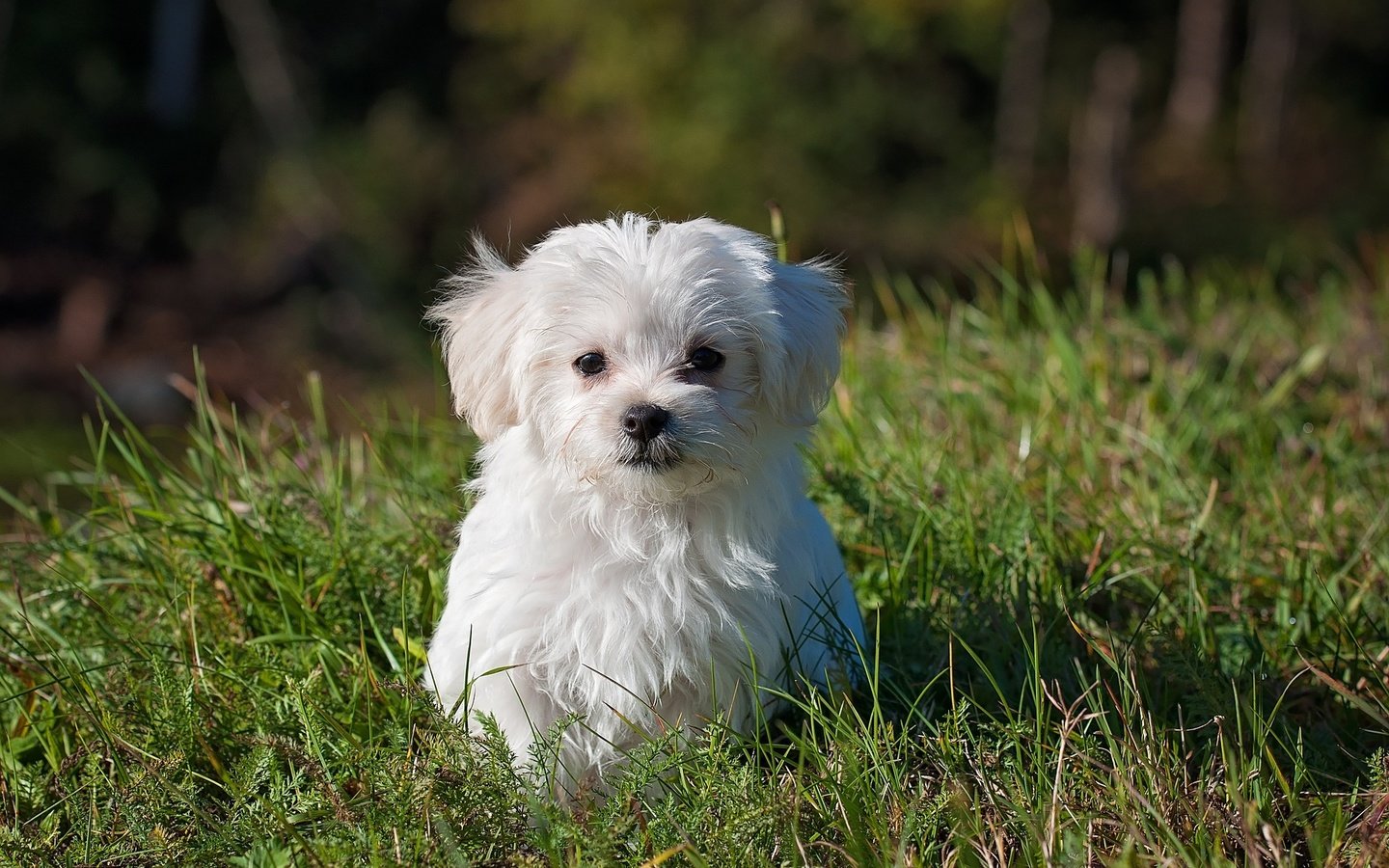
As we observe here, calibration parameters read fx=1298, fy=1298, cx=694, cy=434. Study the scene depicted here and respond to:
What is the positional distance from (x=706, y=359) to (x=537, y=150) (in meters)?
16.8

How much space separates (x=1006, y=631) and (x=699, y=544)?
3.15 feet

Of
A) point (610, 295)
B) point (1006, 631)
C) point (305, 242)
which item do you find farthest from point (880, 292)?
point (305, 242)

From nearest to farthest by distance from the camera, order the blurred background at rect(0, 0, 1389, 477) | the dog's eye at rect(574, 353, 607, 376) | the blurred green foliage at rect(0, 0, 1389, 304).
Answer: the dog's eye at rect(574, 353, 607, 376) → the blurred background at rect(0, 0, 1389, 477) → the blurred green foliage at rect(0, 0, 1389, 304)

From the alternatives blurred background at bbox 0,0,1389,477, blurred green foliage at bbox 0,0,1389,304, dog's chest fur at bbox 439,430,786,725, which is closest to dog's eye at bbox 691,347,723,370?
dog's chest fur at bbox 439,430,786,725

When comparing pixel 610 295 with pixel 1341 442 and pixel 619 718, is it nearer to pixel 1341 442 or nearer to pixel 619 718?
pixel 619 718

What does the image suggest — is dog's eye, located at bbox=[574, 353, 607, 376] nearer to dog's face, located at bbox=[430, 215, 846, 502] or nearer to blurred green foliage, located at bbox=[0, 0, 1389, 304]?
dog's face, located at bbox=[430, 215, 846, 502]

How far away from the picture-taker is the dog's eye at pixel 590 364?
3.09 m

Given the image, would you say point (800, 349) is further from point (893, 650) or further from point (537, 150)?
point (537, 150)

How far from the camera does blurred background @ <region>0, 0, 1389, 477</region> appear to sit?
621 inches

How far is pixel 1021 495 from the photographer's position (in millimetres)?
4129

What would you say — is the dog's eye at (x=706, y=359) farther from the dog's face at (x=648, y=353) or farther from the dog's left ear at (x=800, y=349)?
the dog's left ear at (x=800, y=349)

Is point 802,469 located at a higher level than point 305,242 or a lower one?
higher

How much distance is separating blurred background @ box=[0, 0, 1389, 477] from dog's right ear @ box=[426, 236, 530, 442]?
35.4 feet

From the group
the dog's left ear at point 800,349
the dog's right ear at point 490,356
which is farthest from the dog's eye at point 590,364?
the dog's left ear at point 800,349
